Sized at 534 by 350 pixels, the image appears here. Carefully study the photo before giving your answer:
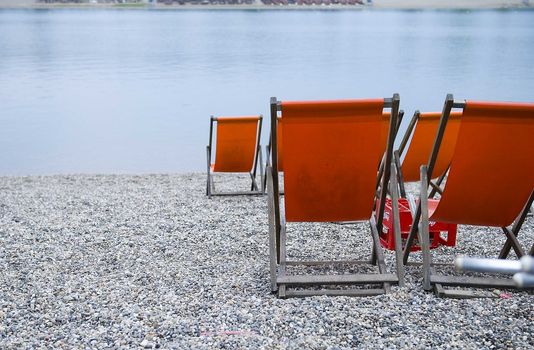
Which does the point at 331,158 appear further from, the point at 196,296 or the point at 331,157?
the point at 196,296

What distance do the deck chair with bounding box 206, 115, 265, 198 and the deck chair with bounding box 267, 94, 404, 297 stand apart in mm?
3140

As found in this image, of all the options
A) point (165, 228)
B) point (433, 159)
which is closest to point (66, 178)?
point (165, 228)

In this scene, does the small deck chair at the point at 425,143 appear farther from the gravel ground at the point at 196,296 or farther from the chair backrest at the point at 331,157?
the chair backrest at the point at 331,157

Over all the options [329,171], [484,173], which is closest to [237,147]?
[329,171]

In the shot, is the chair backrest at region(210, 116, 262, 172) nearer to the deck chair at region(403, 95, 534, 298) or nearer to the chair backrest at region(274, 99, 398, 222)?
the chair backrest at region(274, 99, 398, 222)

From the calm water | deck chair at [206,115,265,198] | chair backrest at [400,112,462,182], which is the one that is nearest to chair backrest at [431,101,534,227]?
chair backrest at [400,112,462,182]

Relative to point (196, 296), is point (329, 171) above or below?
above

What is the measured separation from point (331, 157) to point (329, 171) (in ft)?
0.30

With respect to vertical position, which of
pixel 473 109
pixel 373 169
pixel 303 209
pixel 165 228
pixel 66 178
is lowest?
pixel 66 178

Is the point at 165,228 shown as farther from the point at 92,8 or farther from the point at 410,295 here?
the point at 92,8

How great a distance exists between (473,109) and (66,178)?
23.5ft

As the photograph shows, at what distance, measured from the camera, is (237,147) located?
7117 mm

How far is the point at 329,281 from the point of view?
351cm

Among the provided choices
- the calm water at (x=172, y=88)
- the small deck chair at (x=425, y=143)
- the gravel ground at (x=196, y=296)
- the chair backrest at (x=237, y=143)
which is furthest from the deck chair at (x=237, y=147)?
the calm water at (x=172, y=88)
